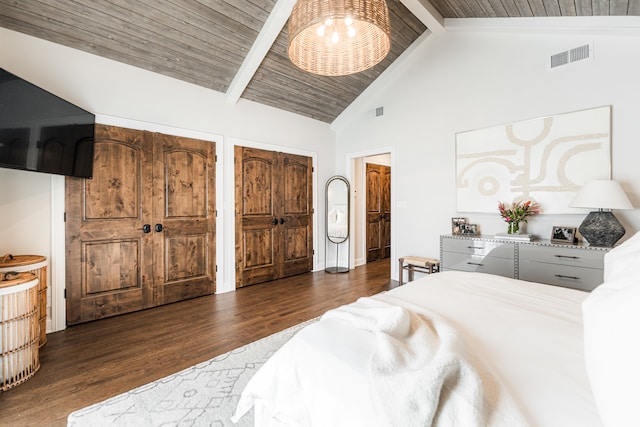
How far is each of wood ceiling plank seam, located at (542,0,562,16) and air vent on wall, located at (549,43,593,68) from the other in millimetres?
398

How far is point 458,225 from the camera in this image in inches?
149

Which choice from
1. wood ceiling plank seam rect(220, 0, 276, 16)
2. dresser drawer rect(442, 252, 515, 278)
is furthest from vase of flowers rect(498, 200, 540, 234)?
wood ceiling plank seam rect(220, 0, 276, 16)

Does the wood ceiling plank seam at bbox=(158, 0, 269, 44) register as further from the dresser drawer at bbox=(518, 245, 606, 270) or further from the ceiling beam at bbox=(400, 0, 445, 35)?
the dresser drawer at bbox=(518, 245, 606, 270)

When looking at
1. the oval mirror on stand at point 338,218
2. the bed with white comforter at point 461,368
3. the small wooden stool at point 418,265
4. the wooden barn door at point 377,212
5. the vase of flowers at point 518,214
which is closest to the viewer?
the bed with white comforter at point 461,368

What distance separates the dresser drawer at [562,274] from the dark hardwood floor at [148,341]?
178 centimetres

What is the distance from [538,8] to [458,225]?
96.8 inches

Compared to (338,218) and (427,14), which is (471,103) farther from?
(338,218)

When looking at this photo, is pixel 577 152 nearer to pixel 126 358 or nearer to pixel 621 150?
pixel 621 150

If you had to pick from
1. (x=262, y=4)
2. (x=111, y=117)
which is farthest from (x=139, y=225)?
(x=262, y=4)

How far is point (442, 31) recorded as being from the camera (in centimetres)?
385

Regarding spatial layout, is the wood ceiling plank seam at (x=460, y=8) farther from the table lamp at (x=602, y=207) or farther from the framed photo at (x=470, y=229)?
the framed photo at (x=470, y=229)

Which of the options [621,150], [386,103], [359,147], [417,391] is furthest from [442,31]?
[417,391]

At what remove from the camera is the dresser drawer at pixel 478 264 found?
3.12 metres

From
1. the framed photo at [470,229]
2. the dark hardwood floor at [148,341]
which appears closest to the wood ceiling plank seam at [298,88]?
the framed photo at [470,229]
